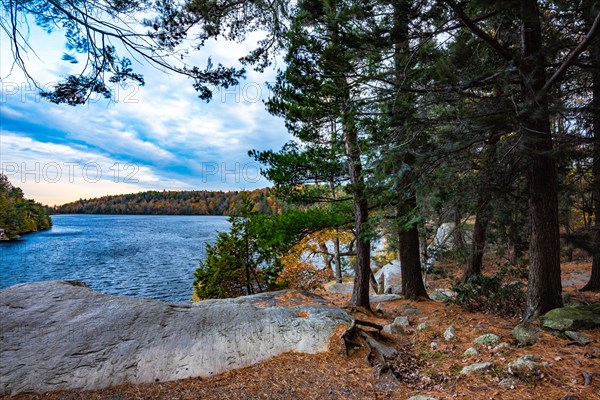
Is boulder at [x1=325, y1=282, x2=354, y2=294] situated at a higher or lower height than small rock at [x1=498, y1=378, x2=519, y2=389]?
lower

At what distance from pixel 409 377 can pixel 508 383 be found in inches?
40.0

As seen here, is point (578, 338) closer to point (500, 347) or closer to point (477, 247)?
point (500, 347)

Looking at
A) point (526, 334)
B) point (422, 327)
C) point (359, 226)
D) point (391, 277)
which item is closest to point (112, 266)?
point (391, 277)

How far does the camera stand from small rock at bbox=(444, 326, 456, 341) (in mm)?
4426

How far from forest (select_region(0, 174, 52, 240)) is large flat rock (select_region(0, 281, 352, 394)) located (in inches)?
1701

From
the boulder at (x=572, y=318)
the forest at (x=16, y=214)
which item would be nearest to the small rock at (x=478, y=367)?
the boulder at (x=572, y=318)

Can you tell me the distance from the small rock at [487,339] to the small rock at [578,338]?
2.57ft

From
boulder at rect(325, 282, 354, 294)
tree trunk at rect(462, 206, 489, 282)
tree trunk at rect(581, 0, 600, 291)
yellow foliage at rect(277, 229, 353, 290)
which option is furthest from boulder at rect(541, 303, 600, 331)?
boulder at rect(325, 282, 354, 294)

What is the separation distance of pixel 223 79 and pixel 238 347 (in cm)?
397

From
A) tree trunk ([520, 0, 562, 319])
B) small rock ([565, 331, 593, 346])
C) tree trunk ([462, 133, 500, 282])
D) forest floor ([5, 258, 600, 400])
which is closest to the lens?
forest floor ([5, 258, 600, 400])

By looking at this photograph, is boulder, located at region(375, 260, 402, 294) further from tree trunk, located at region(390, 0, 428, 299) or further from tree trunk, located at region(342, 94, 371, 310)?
tree trunk, located at region(342, 94, 371, 310)

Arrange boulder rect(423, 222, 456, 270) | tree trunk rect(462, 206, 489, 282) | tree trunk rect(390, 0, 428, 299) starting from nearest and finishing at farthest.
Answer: tree trunk rect(390, 0, 428, 299) → boulder rect(423, 222, 456, 270) → tree trunk rect(462, 206, 489, 282)

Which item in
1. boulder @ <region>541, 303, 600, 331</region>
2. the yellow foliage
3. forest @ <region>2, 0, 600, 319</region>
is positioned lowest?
the yellow foliage

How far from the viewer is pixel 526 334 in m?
3.81
